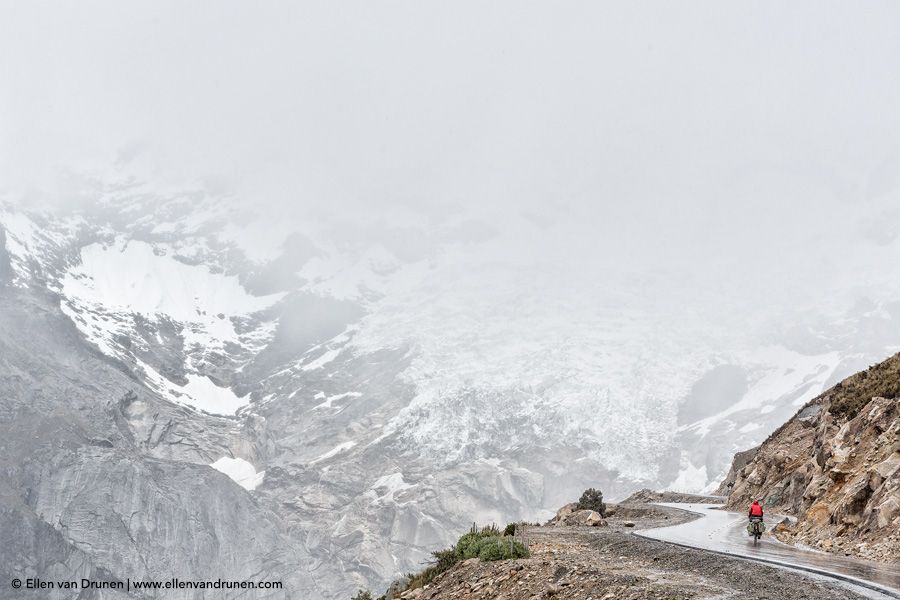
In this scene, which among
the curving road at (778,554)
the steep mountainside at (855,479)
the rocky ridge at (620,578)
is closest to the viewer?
the rocky ridge at (620,578)

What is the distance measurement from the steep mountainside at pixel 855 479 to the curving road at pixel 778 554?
1053mm

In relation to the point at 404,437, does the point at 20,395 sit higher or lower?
higher

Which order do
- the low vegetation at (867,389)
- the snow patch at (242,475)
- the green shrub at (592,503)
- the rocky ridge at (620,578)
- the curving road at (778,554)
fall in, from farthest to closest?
the snow patch at (242,475)
the green shrub at (592,503)
the low vegetation at (867,389)
the curving road at (778,554)
the rocky ridge at (620,578)

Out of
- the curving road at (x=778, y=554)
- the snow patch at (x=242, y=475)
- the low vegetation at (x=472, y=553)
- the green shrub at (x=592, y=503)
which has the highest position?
the snow patch at (x=242, y=475)

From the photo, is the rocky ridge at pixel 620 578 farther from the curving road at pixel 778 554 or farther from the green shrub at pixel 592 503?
the green shrub at pixel 592 503

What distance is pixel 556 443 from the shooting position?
186000 millimetres

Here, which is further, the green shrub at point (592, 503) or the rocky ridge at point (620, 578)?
the green shrub at point (592, 503)

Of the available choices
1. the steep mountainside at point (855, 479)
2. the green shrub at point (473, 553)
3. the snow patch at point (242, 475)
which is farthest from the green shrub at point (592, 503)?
the snow patch at point (242, 475)

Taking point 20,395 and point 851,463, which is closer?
point 851,463

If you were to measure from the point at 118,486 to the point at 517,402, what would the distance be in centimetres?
Answer: 9415

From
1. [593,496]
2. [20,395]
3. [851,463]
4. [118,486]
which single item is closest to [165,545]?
[118,486]

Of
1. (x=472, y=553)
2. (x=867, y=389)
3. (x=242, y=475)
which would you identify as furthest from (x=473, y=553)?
(x=242, y=475)

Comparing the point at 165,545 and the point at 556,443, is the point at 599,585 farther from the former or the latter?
the point at 556,443

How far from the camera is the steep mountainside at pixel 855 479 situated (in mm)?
17469
